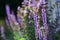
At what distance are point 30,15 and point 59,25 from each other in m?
0.38

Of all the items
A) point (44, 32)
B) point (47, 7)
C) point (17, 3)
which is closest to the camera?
point (44, 32)

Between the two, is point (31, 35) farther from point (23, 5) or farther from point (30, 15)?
point (23, 5)

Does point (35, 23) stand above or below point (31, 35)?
above

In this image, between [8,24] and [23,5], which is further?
[8,24]

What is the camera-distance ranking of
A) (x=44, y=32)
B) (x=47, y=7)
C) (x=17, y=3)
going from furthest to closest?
(x=17, y=3), (x=47, y=7), (x=44, y=32)

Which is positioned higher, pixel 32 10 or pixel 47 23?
pixel 32 10

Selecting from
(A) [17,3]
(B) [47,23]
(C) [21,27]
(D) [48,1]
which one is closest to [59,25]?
(B) [47,23]

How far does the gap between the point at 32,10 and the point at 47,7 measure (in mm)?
192

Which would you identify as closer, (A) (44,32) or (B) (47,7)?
(A) (44,32)

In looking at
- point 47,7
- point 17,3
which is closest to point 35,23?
point 47,7

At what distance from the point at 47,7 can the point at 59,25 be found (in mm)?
265

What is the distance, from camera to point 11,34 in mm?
2633

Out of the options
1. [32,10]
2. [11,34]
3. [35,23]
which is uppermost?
[32,10]

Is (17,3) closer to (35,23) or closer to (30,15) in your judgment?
(30,15)
